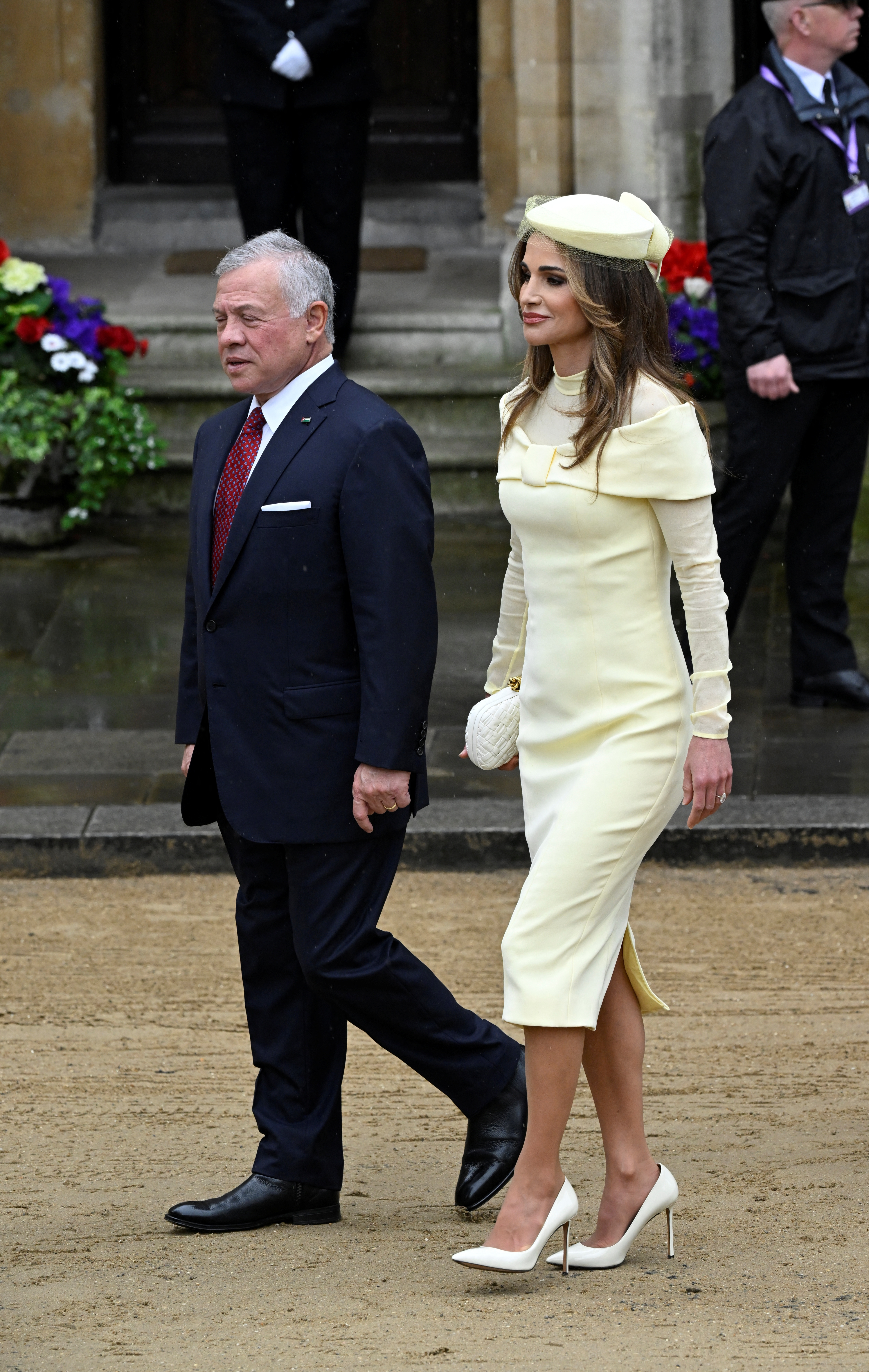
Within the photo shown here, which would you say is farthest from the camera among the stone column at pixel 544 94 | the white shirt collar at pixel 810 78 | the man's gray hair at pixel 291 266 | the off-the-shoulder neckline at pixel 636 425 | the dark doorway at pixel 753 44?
the dark doorway at pixel 753 44

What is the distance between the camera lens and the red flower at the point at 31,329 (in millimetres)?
9320

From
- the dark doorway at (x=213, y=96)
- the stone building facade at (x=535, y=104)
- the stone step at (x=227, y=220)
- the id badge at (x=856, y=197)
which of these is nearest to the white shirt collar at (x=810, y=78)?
the id badge at (x=856, y=197)

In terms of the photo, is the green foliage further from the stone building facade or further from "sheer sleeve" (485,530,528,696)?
"sheer sleeve" (485,530,528,696)

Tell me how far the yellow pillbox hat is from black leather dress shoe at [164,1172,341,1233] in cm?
185

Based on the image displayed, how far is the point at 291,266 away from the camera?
3977 millimetres

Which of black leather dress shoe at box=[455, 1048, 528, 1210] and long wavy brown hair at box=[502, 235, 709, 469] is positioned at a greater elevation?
long wavy brown hair at box=[502, 235, 709, 469]

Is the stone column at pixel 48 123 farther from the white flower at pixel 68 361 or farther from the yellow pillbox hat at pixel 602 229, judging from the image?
the yellow pillbox hat at pixel 602 229

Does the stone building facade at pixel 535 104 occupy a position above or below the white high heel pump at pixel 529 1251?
above

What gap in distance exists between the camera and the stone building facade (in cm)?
990

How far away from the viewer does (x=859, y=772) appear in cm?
678

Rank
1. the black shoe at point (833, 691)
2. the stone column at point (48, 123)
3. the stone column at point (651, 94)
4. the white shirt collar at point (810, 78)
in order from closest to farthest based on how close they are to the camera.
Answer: the white shirt collar at point (810, 78), the black shoe at point (833, 691), the stone column at point (651, 94), the stone column at point (48, 123)

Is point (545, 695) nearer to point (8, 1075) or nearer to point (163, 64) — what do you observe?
point (8, 1075)

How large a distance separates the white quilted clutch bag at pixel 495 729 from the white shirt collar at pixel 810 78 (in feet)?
12.2

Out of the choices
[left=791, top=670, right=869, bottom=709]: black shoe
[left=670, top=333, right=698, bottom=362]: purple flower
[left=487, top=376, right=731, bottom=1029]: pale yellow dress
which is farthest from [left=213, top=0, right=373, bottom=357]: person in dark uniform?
[left=487, top=376, right=731, bottom=1029]: pale yellow dress
